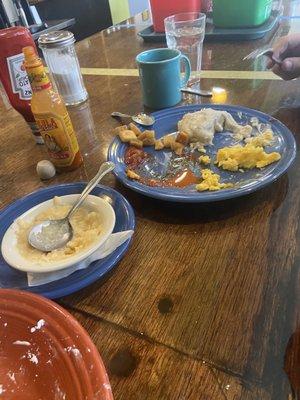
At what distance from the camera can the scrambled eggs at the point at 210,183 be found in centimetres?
59

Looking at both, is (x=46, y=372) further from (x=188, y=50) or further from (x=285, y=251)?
(x=188, y=50)

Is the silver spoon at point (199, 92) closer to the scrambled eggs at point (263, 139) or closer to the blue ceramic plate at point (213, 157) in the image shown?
the blue ceramic plate at point (213, 157)

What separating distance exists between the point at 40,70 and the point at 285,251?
54cm

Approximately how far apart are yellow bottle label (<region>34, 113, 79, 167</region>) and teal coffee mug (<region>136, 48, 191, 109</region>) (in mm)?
308

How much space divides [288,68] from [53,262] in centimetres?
81

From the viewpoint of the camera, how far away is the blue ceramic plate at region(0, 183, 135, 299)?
452mm

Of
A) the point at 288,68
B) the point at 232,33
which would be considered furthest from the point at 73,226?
the point at 232,33

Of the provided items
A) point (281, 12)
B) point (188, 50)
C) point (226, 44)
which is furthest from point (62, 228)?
point (281, 12)

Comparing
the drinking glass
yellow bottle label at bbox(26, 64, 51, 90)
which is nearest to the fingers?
the drinking glass

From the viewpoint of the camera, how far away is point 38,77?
64 cm

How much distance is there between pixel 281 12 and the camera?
5.42 ft

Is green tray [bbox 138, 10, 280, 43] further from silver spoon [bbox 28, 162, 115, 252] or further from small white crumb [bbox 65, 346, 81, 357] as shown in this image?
small white crumb [bbox 65, 346, 81, 357]

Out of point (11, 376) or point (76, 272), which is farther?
point (76, 272)

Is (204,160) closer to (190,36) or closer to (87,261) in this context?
(87,261)
